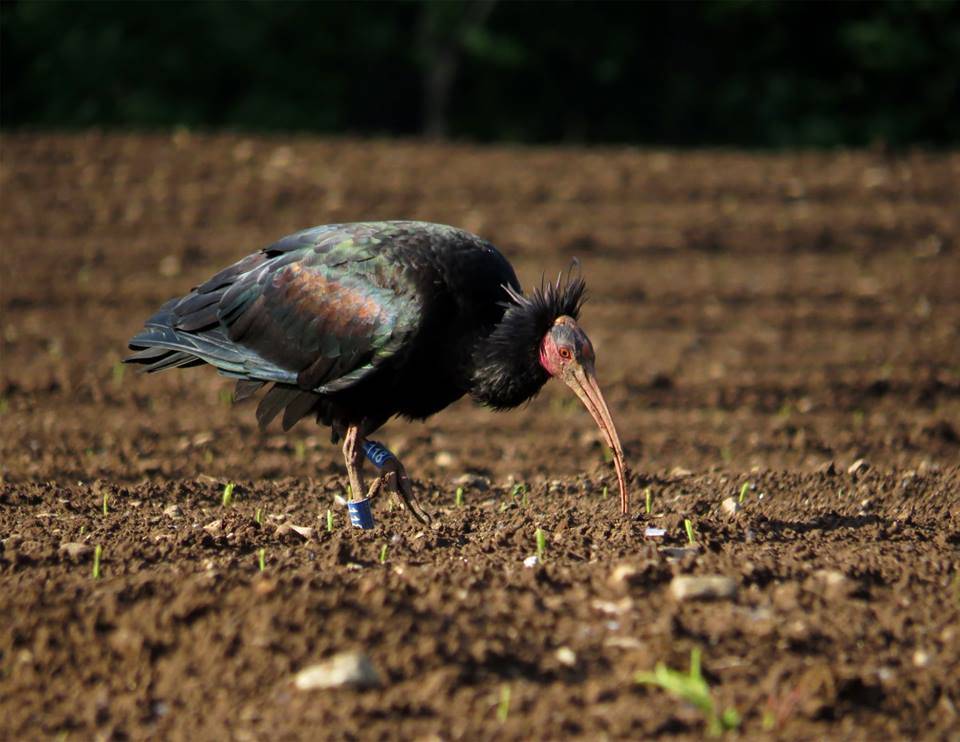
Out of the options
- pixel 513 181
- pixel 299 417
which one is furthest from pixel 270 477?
pixel 513 181

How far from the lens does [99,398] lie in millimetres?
10430

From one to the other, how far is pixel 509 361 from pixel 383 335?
0.61 metres

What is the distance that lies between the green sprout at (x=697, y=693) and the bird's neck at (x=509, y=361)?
228 cm

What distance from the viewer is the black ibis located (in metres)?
6.68

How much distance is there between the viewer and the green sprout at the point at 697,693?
14.6 ft

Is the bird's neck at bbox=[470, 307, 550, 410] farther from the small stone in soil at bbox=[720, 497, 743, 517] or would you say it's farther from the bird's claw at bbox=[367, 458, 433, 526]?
the small stone in soil at bbox=[720, 497, 743, 517]

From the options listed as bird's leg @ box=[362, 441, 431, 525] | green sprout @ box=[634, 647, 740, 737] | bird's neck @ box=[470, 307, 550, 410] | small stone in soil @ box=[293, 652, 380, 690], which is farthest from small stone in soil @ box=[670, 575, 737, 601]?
bird's leg @ box=[362, 441, 431, 525]

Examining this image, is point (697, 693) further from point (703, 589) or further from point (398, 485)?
point (398, 485)

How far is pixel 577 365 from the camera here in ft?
21.6

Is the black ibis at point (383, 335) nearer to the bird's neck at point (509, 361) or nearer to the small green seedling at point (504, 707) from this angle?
the bird's neck at point (509, 361)

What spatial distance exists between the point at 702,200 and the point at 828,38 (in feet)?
37.7

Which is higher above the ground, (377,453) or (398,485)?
(377,453)

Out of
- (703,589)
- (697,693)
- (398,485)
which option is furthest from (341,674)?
(398,485)

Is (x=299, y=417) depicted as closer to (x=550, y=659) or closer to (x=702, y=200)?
(x=550, y=659)
